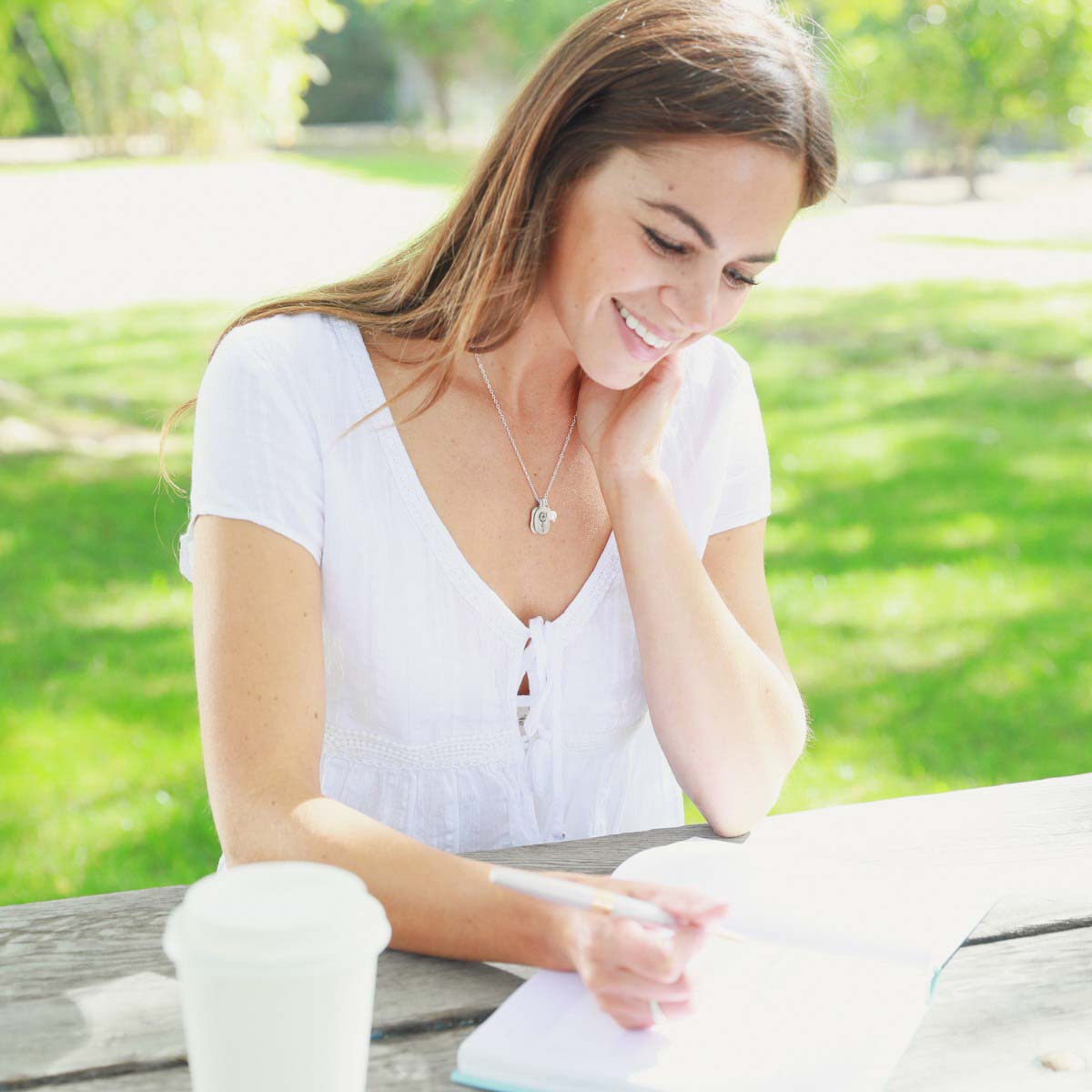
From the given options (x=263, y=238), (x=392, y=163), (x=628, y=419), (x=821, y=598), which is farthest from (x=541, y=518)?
(x=392, y=163)

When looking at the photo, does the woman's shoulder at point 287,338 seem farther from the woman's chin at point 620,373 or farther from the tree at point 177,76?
the tree at point 177,76

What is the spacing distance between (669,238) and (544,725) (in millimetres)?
558

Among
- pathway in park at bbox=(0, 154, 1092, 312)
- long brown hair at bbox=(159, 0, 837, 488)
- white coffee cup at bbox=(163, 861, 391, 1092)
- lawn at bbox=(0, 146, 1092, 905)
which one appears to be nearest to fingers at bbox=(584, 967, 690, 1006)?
white coffee cup at bbox=(163, 861, 391, 1092)

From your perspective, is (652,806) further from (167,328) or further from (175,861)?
(167,328)

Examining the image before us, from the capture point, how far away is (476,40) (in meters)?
26.1

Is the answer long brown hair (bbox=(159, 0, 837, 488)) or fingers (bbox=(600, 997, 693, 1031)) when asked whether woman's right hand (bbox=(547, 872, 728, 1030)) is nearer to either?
fingers (bbox=(600, 997, 693, 1031))

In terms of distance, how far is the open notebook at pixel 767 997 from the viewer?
3.18 feet

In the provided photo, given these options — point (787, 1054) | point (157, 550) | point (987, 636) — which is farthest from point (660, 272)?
point (157, 550)

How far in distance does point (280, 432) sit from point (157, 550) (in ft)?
10.7

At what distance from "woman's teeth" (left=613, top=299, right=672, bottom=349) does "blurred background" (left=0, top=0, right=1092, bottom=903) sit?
429 mm

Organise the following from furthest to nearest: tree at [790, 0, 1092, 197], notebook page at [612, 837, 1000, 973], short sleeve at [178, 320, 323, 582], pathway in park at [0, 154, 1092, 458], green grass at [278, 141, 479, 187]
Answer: green grass at [278, 141, 479, 187], tree at [790, 0, 1092, 197], pathway in park at [0, 154, 1092, 458], short sleeve at [178, 320, 323, 582], notebook page at [612, 837, 1000, 973]

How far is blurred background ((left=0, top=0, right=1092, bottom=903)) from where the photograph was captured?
10.8 ft

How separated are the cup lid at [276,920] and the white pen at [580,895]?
0.15 metres

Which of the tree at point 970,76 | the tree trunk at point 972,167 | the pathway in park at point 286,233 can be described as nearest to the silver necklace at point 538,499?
the pathway in park at point 286,233
